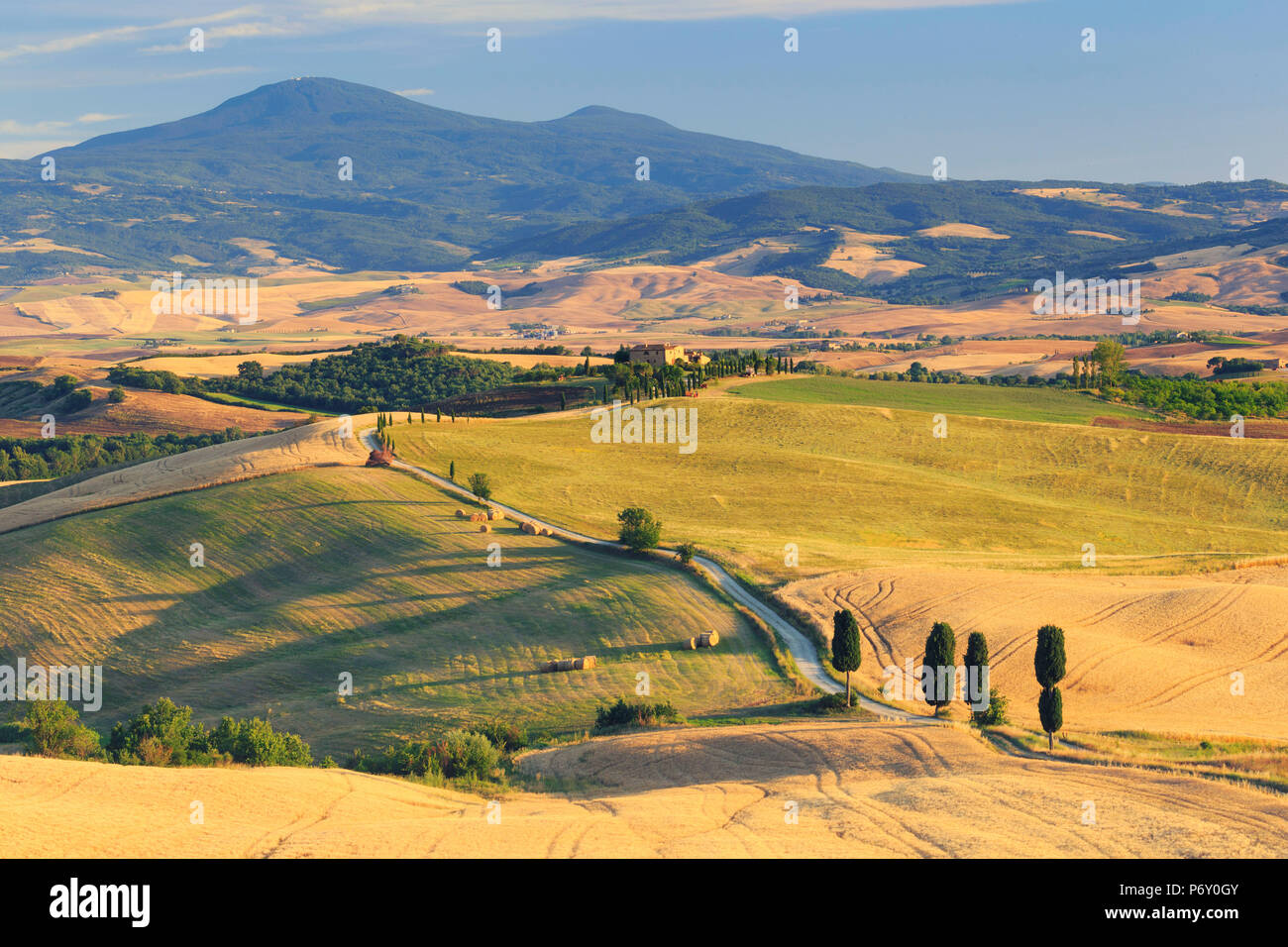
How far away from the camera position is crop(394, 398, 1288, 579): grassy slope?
76.4 m

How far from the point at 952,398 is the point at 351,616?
9489 cm

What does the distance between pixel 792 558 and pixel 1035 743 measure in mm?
29213

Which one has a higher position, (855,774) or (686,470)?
(686,470)

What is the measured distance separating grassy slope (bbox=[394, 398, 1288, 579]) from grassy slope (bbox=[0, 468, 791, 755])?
1017cm

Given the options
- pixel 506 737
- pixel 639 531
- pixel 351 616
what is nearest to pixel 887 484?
pixel 639 531

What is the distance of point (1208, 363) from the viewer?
16650cm

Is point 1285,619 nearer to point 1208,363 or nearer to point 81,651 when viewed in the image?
point 81,651

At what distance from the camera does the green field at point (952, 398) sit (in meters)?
126

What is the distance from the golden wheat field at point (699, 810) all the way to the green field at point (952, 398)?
3548 inches

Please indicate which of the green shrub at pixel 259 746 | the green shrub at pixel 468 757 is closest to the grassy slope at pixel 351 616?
the green shrub at pixel 259 746

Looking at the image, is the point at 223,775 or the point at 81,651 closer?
the point at 223,775

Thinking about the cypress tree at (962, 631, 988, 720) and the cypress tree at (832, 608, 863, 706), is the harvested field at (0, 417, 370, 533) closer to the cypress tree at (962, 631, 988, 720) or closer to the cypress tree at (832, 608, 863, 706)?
the cypress tree at (832, 608, 863, 706)

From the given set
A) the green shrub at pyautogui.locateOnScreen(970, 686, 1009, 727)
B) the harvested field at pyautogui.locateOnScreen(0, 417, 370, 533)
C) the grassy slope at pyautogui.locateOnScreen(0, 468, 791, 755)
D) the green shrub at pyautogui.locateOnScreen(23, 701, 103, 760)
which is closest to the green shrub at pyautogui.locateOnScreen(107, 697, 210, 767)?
the green shrub at pyautogui.locateOnScreen(23, 701, 103, 760)
